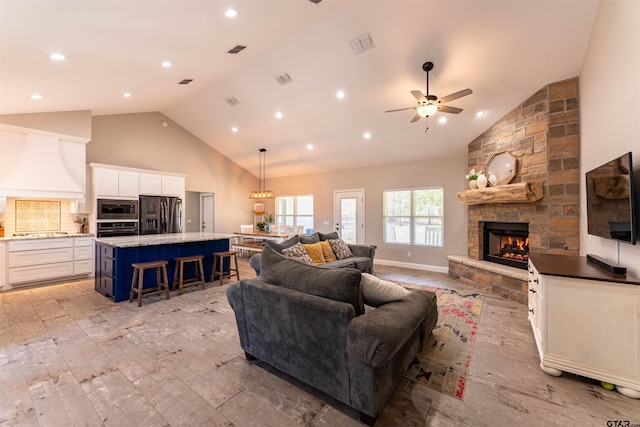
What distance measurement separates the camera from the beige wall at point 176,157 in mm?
6238

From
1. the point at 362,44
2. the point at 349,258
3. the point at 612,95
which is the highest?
the point at 362,44

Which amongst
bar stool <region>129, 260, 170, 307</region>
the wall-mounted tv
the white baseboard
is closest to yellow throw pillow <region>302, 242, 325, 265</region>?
bar stool <region>129, 260, 170, 307</region>

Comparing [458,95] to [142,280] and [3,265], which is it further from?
[3,265]

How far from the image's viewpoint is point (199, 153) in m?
8.08

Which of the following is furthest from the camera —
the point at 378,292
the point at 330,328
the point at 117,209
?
the point at 117,209

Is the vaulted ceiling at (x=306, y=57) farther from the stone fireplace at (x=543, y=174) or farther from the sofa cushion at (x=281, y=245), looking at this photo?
the sofa cushion at (x=281, y=245)

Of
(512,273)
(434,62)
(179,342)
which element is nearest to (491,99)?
(434,62)

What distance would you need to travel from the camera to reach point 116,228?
19.4 ft

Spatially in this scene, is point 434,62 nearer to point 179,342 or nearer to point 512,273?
point 512,273

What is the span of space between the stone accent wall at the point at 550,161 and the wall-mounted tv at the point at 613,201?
1041mm

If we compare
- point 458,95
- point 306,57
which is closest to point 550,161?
point 458,95

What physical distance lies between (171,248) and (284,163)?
4462 mm

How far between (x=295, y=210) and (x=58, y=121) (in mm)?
5918

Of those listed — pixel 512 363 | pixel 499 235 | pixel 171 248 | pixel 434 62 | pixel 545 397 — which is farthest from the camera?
pixel 499 235
